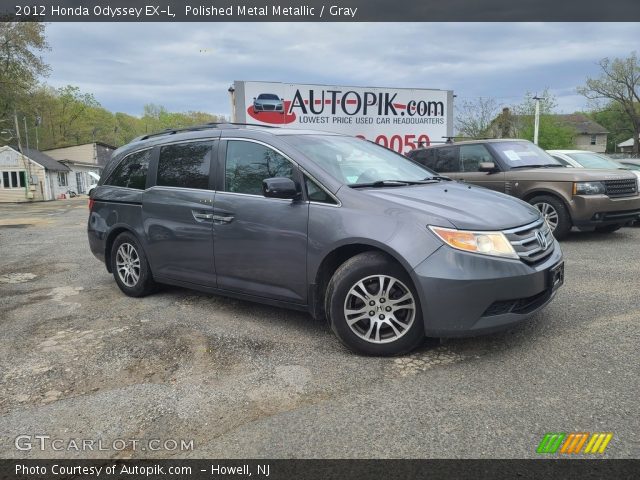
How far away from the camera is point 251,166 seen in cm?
434

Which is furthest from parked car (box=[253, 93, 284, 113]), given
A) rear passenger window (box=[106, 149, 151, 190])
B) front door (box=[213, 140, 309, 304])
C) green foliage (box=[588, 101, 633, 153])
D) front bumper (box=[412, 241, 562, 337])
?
green foliage (box=[588, 101, 633, 153])

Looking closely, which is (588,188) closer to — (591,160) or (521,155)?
(521,155)

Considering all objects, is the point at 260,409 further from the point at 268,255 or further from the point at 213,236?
the point at 213,236

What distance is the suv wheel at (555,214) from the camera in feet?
25.3

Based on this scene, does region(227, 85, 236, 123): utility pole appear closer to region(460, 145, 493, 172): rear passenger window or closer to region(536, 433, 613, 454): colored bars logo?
region(460, 145, 493, 172): rear passenger window

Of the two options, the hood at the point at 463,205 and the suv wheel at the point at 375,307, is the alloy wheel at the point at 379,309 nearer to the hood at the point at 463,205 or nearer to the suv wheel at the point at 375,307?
the suv wheel at the point at 375,307

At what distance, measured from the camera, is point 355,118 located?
13508 millimetres

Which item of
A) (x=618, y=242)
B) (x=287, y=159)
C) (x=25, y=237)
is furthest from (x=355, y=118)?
(x=287, y=159)

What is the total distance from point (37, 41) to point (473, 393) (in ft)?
133

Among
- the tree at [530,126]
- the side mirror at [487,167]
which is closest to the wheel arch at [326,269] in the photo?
the side mirror at [487,167]

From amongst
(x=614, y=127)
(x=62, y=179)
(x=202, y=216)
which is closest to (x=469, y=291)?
(x=202, y=216)

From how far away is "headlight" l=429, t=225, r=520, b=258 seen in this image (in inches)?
128

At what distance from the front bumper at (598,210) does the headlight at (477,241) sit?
4980mm

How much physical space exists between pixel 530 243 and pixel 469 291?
0.67 metres
